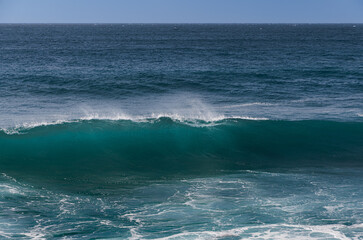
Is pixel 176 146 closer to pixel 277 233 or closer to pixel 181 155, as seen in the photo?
pixel 181 155

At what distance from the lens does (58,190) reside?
16.4 meters

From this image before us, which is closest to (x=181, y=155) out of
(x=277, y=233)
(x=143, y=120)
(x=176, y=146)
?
(x=176, y=146)

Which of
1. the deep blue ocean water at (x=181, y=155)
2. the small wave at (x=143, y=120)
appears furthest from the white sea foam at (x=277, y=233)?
the small wave at (x=143, y=120)

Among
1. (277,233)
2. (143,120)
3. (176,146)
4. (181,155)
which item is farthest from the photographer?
(143,120)

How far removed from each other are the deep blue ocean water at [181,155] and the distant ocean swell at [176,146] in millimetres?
85

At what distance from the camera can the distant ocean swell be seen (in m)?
19.8

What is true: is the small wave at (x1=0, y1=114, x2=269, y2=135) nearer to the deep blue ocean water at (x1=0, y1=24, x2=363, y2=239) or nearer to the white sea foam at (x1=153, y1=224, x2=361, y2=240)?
the deep blue ocean water at (x1=0, y1=24, x2=363, y2=239)

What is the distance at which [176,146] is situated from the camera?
22.4 meters

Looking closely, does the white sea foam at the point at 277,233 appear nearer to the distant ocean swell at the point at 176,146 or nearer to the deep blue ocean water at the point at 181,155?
the deep blue ocean water at the point at 181,155

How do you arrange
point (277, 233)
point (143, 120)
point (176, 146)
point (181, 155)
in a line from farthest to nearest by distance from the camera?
point (143, 120) → point (176, 146) → point (181, 155) → point (277, 233)

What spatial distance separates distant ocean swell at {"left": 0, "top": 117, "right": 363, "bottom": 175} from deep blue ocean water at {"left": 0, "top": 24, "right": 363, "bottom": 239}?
0.28 ft

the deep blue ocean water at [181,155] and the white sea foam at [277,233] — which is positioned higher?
the deep blue ocean water at [181,155]

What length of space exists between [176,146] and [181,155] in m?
1.08

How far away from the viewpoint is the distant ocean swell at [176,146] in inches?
778
